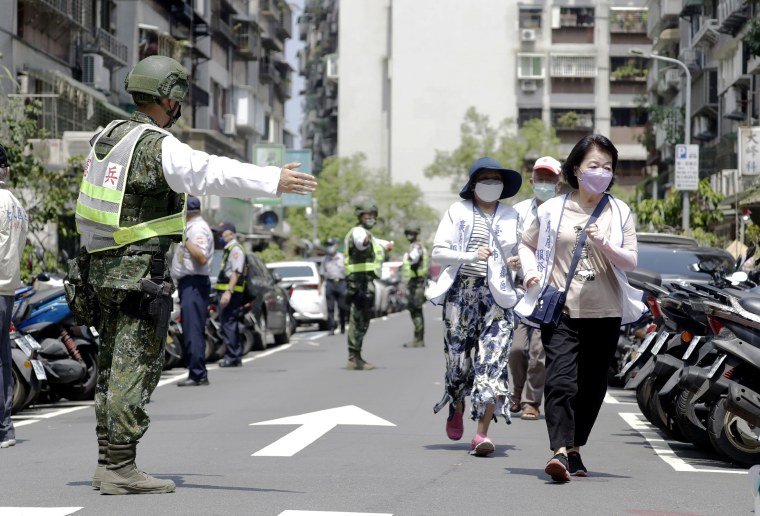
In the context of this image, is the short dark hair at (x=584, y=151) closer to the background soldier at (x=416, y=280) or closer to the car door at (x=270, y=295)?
the car door at (x=270, y=295)

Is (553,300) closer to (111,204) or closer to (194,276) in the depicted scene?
(111,204)

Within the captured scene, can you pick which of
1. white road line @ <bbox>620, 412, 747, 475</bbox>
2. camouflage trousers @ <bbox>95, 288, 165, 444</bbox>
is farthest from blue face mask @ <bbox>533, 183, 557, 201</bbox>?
camouflage trousers @ <bbox>95, 288, 165, 444</bbox>

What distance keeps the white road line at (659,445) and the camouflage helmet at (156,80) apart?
401cm

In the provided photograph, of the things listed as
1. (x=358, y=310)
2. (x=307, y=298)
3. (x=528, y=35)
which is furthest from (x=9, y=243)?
(x=528, y=35)

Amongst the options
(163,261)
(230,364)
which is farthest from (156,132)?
(230,364)

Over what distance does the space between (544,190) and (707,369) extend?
2848mm

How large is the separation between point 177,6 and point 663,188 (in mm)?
35262

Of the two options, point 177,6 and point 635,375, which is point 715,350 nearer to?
point 635,375

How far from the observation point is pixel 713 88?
6906 centimetres

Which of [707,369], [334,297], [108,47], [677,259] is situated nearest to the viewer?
[707,369]

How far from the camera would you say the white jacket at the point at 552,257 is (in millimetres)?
9016

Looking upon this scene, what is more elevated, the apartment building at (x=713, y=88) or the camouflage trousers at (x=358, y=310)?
the apartment building at (x=713, y=88)

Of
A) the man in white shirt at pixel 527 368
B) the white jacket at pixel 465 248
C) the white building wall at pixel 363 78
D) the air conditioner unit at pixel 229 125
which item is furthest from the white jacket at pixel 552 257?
the white building wall at pixel 363 78

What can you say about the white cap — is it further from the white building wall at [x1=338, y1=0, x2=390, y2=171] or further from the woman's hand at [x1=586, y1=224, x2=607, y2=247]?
the white building wall at [x1=338, y1=0, x2=390, y2=171]
